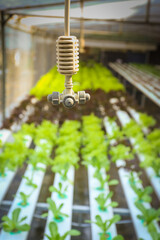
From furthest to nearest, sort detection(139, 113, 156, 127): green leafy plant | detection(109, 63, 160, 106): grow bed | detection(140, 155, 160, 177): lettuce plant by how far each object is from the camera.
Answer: detection(139, 113, 156, 127): green leafy plant, detection(140, 155, 160, 177): lettuce plant, detection(109, 63, 160, 106): grow bed

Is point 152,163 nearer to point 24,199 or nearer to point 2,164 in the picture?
point 24,199

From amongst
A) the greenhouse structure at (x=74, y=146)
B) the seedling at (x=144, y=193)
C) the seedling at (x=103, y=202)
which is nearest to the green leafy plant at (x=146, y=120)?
the greenhouse structure at (x=74, y=146)

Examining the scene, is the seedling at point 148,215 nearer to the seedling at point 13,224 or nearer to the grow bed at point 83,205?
the grow bed at point 83,205

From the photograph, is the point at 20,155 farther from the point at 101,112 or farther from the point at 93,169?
the point at 101,112

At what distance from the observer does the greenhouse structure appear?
2.36m

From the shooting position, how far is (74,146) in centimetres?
356

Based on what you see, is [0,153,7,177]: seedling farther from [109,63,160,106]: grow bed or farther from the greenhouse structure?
[109,63,160,106]: grow bed

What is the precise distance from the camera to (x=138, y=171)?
330cm

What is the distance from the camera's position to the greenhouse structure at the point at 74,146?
2361mm

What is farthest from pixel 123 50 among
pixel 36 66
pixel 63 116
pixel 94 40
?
pixel 63 116

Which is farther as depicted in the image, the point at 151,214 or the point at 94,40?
the point at 94,40

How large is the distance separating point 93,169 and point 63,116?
141 cm

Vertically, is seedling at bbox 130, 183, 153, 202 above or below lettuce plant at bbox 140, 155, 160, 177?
below

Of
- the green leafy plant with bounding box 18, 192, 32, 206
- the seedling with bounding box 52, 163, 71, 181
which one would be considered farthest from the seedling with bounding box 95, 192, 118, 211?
the green leafy plant with bounding box 18, 192, 32, 206
